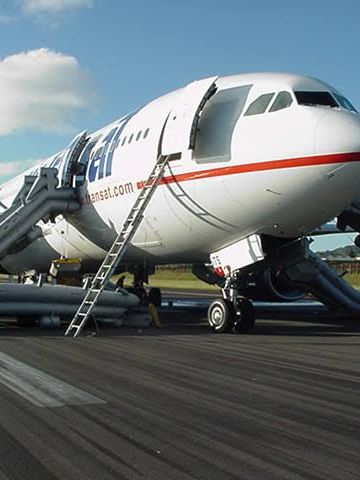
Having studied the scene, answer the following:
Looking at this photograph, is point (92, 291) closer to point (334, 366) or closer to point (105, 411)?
point (334, 366)

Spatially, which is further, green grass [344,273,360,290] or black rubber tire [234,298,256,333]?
Result: green grass [344,273,360,290]

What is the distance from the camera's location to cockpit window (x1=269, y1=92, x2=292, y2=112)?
12.9 metres

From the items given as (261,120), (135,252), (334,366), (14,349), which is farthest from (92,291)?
(334,366)

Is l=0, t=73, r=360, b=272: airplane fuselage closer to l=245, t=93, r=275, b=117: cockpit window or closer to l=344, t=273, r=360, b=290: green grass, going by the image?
l=245, t=93, r=275, b=117: cockpit window

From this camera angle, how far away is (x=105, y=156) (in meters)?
17.0

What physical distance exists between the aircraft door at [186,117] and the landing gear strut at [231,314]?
10.6 feet

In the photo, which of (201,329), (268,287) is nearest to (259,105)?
(201,329)

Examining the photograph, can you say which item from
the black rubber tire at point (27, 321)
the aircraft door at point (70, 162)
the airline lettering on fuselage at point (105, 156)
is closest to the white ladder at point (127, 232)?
the black rubber tire at point (27, 321)

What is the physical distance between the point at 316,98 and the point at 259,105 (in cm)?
116

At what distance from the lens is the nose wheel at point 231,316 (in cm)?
1412

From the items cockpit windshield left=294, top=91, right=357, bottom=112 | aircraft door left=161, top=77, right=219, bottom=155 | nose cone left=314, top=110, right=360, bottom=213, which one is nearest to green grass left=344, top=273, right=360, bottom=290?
aircraft door left=161, top=77, right=219, bottom=155

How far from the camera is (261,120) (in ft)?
42.3

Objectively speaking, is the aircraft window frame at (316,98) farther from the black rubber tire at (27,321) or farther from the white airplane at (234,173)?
the black rubber tire at (27,321)

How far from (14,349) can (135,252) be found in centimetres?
625
